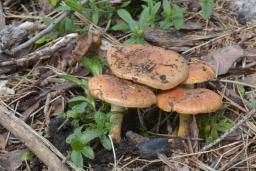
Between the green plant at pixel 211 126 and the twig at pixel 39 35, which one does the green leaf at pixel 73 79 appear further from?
the green plant at pixel 211 126

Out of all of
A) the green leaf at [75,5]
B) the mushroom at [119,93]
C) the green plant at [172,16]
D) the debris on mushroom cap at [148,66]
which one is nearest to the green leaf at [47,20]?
the green leaf at [75,5]

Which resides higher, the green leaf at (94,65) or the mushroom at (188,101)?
the mushroom at (188,101)

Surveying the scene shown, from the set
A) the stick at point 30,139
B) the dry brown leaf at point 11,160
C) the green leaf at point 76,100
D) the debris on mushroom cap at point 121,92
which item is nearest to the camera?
the debris on mushroom cap at point 121,92

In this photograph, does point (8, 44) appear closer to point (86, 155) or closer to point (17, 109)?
point (17, 109)

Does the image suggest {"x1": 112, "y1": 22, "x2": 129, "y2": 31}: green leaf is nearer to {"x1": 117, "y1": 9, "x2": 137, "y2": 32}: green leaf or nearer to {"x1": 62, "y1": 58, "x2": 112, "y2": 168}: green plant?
{"x1": 117, "y1": 9, "x2": 137, "y2": 32}: green leaf

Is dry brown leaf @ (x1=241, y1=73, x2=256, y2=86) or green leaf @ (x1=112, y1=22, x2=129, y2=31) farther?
green leaf @ (x1=112, y1=22, x2=129, y2=31)

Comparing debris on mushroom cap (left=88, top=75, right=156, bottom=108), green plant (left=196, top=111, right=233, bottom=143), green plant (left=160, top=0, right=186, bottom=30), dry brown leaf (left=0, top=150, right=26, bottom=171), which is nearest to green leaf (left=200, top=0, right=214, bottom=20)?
green plant (left=160, top=0, right=186, bottom=30)

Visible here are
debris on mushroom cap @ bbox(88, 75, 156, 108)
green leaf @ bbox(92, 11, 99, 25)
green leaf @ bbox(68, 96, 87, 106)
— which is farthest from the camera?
green leaf @ bbox(92, 11, 99, 25)

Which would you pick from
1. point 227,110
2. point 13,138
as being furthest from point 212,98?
point 13,138
